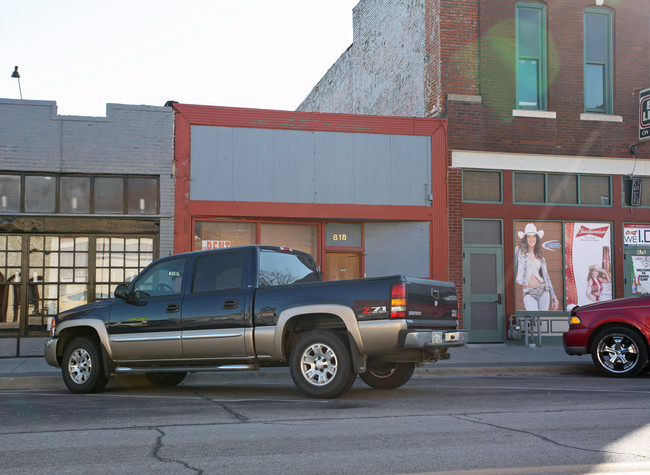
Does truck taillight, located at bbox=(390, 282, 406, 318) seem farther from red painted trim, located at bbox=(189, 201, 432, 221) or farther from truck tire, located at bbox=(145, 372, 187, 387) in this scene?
Result: red painted trim, located at bbox=(189, 201, 432, 221)

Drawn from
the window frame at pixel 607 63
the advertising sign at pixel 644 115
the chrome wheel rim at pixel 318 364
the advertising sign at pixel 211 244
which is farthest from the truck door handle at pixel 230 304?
the advertising sign at pixel 644 115

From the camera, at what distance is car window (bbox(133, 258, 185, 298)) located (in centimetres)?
1023

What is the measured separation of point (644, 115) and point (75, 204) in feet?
45.3

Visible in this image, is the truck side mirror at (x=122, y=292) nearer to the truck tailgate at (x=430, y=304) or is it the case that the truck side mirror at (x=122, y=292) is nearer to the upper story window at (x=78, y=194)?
the truck tailgate at (x=430, y=304)

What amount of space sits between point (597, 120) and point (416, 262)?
5.95m

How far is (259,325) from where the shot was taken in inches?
371

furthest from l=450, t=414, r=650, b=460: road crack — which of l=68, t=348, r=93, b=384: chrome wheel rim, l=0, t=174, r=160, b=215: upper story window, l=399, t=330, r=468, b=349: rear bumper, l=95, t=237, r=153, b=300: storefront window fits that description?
l=0, t=174, r=160, b=215: upper story window

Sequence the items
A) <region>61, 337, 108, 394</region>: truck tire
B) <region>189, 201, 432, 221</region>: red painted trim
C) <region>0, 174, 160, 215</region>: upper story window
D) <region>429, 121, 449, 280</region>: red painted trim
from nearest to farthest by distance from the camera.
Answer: <region>61, 337, 108, 394</region>: truck tire
<region>0, 174, 160, 215</region>: upper story window
<region>189, 201, 432, 221</region>: red painted trim
<region>429, 121, 449, 280</region>: red painted trim

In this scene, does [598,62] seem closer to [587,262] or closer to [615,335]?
[587,262]

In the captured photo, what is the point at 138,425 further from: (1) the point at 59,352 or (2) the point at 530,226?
(2) the point at 530,226

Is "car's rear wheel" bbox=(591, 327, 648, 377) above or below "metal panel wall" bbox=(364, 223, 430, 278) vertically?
below

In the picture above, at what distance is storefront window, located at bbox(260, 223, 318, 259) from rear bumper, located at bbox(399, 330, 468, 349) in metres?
8.58

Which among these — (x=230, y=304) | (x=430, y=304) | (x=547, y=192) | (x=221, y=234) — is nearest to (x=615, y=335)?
(x=430, y=304)

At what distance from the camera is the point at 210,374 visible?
1232 cm
